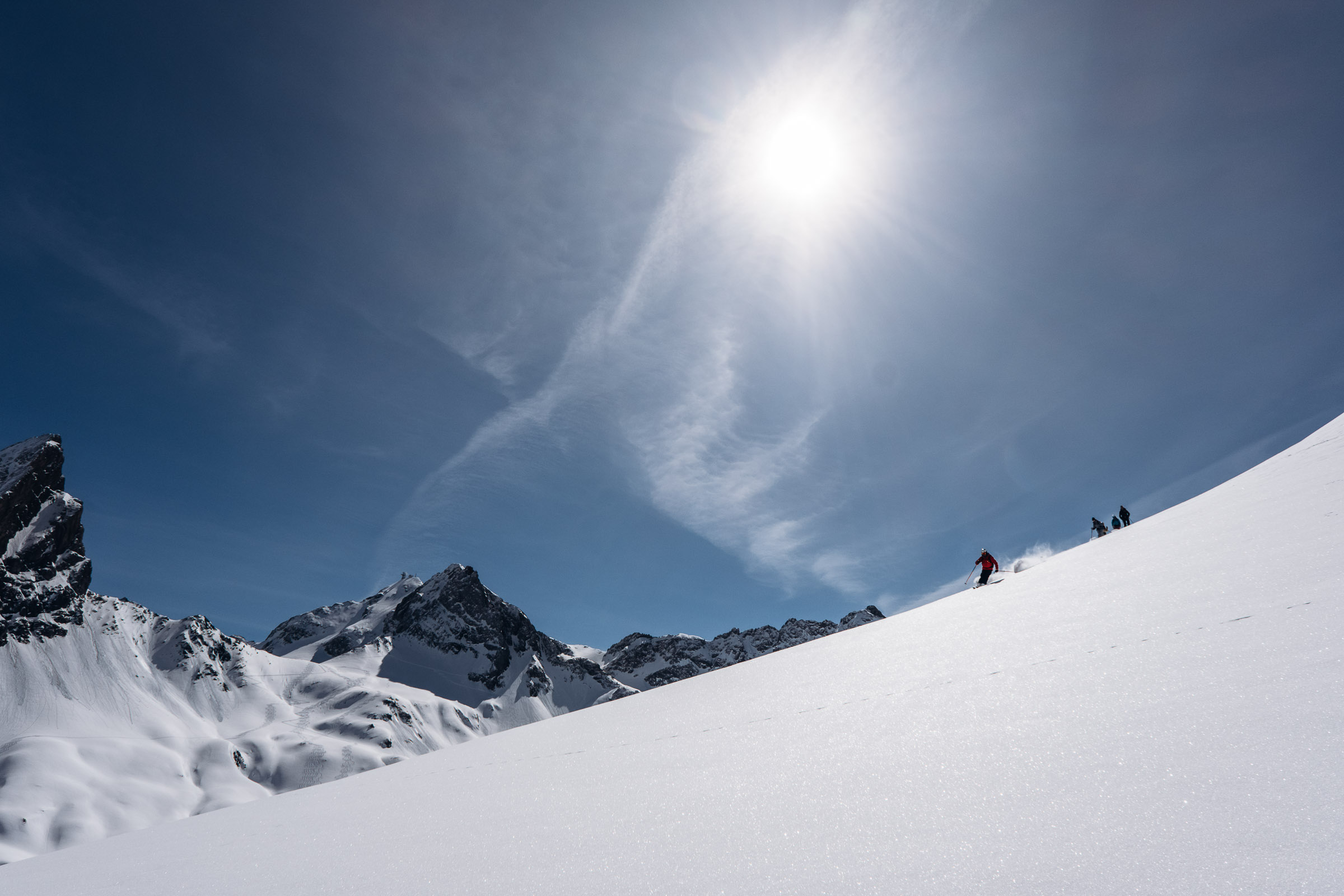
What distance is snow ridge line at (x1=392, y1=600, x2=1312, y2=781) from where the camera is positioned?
480 centimetres

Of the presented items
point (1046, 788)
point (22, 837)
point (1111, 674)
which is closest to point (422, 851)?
point (1046, 788)

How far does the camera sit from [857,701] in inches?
225

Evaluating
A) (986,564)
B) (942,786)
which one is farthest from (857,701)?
(986,564)

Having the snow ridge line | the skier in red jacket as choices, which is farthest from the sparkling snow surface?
the skier in red jacket

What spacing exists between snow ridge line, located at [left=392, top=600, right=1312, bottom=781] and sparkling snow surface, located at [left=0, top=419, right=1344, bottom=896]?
0.04m

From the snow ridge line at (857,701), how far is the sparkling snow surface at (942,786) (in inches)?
1.6

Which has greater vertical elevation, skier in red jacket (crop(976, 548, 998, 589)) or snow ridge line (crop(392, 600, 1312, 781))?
skier in red jacket (crop(976, 548, 998, 589))

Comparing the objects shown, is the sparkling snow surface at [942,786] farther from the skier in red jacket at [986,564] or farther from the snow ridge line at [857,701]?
the skier in red jacket at [986,564]

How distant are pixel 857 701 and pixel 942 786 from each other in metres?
2.52

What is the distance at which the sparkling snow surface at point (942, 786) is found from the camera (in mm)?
2398

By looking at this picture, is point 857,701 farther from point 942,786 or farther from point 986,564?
point 986,564

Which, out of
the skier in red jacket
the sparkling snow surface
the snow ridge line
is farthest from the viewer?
the skier in red jacket

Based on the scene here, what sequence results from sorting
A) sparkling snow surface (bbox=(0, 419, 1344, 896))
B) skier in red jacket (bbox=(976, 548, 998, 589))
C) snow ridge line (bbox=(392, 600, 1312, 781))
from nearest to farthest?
sparkling snow surface (bbox=(0, 419, 1344, 896))
snow ridge line (bbox=(392, 600, 1312, 781))
skier in red jacket (bbox=(976, 548, 998, 589))

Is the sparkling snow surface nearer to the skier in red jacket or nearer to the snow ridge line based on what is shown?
the snow ridge line
